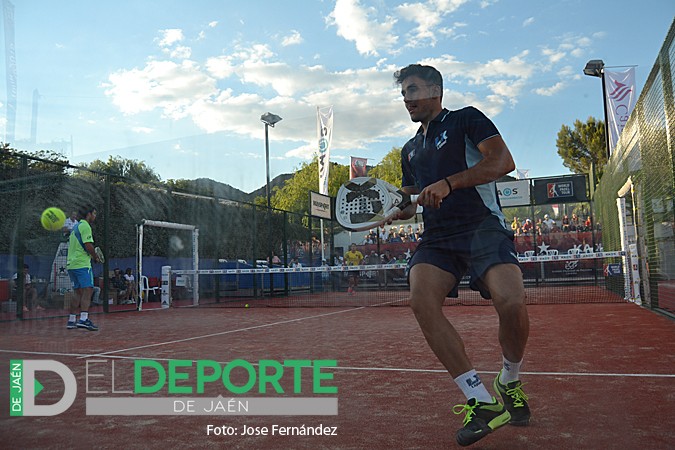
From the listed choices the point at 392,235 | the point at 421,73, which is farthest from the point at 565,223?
the point at 421,73

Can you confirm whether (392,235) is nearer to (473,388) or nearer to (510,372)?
(510,372)

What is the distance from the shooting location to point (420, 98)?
2787 millimetres

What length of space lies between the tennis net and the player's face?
993 cm

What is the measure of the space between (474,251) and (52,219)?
10801 millimetres

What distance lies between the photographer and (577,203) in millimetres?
18734

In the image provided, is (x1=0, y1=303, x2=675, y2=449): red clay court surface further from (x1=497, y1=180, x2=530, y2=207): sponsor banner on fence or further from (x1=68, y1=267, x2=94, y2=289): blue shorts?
(x1=497, y1=180, x2=530, y2=207): sponsor banner on fence

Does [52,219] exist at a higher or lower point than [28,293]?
higher

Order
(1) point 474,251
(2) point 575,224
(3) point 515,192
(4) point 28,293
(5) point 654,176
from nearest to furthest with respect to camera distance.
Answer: (1) point 474,251 → (5) point 654,176 → (4) point 28,293 → (3) point 515,192 → (2) point 575,224

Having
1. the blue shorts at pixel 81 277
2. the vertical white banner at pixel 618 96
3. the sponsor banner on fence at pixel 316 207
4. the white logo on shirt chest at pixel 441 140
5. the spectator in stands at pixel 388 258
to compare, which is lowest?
the blue shorts at pixel 81 277

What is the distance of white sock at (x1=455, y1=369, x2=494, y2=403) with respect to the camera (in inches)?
95.4

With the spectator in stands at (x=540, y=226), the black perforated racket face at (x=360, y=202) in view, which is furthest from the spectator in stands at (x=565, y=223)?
the black perforated racket face at (x=360, y=202)

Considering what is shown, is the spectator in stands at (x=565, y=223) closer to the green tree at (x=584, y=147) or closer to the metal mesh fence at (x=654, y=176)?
the green tree at (x=584, y=147)

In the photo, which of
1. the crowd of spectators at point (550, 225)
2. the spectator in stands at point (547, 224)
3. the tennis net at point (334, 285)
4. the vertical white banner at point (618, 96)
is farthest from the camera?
the spectator in stands at point (547, 224)

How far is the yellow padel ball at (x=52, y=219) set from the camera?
11258 millimetres
